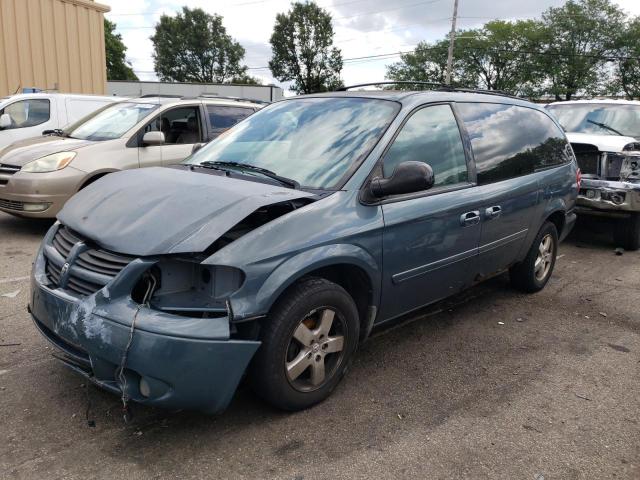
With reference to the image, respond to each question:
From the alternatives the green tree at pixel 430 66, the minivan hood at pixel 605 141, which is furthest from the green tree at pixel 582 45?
the minivan hood at pixel 605 141

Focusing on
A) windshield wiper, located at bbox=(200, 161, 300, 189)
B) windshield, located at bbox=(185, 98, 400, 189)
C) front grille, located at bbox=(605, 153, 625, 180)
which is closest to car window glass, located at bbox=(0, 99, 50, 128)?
A: windshield, located at bbox=(185, 98, 400, 189)

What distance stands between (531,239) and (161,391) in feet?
11.7

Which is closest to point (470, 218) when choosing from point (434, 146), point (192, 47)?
point (434, 146)

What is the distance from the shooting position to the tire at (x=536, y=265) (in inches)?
197

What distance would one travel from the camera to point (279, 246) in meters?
2.71

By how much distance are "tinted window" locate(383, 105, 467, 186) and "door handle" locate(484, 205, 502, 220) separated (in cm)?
31

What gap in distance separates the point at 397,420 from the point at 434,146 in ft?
5.96

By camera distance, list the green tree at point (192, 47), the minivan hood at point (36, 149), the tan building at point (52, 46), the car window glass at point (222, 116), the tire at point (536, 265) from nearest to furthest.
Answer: the tire at point (536, 265), the minivan hood at point (36, 149), the car window glass at point (222, 116), the tan building at point (52, 46), the green tree at point (192, 47)

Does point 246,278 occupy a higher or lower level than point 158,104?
lower

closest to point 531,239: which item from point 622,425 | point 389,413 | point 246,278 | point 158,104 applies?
point 622,425

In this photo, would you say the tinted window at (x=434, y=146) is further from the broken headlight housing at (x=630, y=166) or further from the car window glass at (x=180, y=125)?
the car window glass at (x=180, y=125)

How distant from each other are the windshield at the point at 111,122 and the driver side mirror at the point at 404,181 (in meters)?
4.86

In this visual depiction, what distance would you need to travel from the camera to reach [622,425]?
3074 millimetres

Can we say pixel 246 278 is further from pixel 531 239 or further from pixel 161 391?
pixel 531 239
